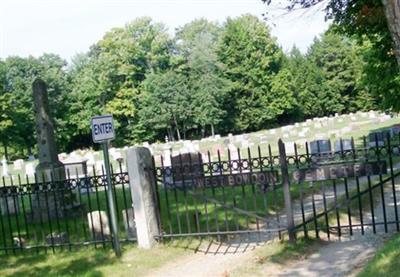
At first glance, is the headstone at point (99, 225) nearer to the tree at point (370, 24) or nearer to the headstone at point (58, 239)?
the headstone at point (58, 239)

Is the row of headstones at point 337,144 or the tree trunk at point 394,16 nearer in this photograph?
the tree trunk at point 394,16

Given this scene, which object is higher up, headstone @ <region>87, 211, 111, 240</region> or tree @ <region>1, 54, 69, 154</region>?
tree @ <region>1, 54, 69, 154</region>

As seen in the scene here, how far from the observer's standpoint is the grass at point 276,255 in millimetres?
7545

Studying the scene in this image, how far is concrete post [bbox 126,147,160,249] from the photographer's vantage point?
9117 millimetres

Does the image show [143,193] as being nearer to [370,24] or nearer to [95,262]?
[95,262]

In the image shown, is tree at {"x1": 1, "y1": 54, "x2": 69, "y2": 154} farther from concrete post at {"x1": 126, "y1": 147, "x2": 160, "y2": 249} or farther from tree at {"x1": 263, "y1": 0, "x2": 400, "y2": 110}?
concrete post at {"x1": 126, "y1": 147, "x2": 160, "y2": 249}

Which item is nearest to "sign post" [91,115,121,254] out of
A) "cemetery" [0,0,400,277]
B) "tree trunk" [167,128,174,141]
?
"cemetery" [0,0,400,277]

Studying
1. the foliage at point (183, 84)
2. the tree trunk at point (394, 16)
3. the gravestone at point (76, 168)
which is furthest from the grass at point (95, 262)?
the foliage at point (183, 84)

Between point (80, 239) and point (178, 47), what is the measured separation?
69.2 metres

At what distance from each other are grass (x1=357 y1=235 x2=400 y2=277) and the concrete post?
3.76m

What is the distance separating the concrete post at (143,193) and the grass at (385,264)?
12.3 ft

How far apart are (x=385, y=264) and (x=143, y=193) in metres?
4.15

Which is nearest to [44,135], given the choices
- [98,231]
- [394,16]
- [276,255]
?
[98,231]

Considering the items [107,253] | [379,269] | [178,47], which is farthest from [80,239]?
[178,47]
